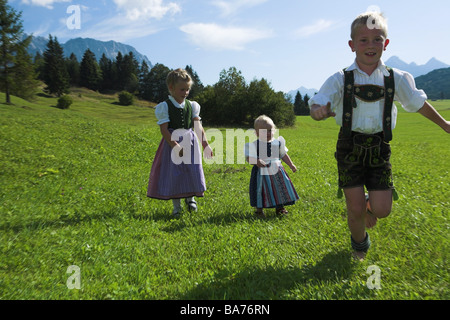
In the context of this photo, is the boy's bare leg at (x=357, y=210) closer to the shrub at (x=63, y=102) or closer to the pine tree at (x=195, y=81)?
the shrub at (x=63, y=102)

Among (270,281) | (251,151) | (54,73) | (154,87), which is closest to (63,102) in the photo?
(54,73)

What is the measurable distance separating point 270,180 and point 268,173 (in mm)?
143

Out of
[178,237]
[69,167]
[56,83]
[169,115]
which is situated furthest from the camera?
[56,83]

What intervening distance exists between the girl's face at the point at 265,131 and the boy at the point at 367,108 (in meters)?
2.04

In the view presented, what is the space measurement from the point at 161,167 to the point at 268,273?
322 centimetres

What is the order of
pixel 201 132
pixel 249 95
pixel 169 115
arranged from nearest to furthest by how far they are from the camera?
pixel 169 115, pixel 201 132, pixel 249 95

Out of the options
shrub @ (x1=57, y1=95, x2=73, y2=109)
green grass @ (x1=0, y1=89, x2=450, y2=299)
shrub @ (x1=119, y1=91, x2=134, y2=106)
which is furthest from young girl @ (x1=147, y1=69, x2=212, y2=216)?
shrub @ (x1=119, y1=91, x2=134, y2=106)

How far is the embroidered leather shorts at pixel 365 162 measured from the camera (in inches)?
136

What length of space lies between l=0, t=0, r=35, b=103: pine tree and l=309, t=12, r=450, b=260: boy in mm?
45673

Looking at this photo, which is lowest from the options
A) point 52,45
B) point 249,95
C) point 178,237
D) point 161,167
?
point 178,237

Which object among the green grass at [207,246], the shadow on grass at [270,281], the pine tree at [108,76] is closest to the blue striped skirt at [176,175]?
the green grass at [207,246]

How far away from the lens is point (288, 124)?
5241 cm
